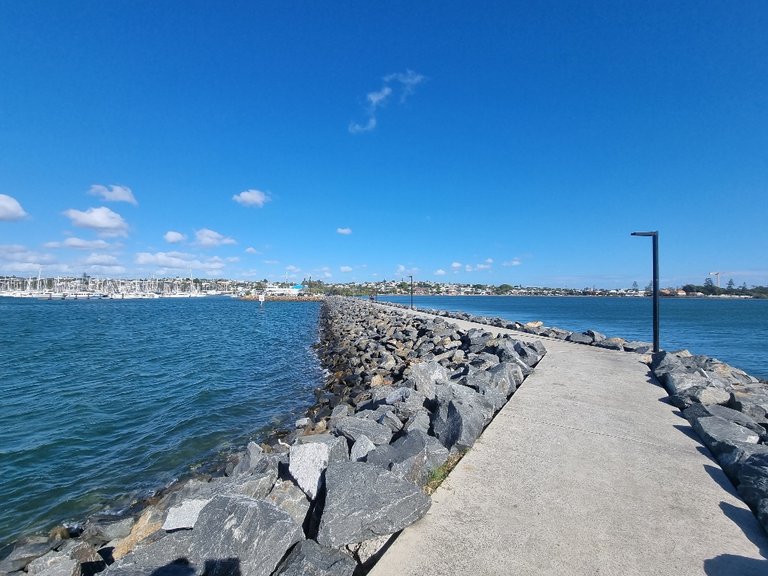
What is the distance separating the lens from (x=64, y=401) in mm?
10469

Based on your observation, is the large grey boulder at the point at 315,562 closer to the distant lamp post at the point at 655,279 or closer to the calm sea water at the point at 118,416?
the calm sea water at the point at 118,416

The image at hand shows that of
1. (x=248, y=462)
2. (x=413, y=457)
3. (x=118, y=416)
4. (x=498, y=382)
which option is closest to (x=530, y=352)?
(x=498, y=382)

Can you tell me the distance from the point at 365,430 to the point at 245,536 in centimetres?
222

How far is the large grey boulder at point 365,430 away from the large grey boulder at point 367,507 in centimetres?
141

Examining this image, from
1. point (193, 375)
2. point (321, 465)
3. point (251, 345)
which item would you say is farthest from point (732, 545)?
point (251, 345)

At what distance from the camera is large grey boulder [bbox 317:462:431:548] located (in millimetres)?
2750

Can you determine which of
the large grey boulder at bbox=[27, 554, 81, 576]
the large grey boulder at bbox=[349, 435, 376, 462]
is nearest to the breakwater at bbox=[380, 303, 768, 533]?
the large grey boulder at bbox=[349, 435, 376, 462]

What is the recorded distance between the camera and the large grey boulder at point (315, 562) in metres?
2.45

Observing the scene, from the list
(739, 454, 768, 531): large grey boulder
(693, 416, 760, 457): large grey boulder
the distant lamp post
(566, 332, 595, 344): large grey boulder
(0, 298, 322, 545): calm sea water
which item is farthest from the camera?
(566, 332, 595, 344): large grey boulder

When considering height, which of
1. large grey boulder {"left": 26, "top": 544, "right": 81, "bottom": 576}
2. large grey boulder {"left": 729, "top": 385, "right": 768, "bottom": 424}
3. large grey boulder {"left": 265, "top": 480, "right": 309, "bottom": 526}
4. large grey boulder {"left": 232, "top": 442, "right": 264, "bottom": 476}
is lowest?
large grey boulder {"left": 26, "top": 544, "right": 81, "bottom": 576}

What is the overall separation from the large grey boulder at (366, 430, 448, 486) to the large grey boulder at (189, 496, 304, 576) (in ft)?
3.39

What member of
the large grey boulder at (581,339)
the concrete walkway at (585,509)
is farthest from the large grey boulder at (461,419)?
the large grey boulder at (581,339)

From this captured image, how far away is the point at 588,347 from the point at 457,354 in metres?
3.78

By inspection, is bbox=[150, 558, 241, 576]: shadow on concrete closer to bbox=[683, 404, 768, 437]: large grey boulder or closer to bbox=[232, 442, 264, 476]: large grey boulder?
bbox=[232, 442, 264, 476]: large grey boulder
